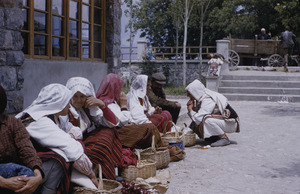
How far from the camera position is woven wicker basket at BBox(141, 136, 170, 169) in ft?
16.7

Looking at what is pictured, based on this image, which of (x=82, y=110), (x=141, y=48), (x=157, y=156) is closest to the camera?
(x=82, y=110)

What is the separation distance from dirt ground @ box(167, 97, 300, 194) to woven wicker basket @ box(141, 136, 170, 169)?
0.54 feet

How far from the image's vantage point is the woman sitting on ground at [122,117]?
5121 mm

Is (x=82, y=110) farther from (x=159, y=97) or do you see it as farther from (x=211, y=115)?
(x=159, y=97)

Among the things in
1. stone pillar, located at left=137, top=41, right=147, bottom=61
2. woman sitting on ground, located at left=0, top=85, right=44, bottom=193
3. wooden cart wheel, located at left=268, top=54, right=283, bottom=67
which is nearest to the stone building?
woman sitting on ground, located at left=0, top=85, right=44, bottom=193

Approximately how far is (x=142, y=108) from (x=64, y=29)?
3.01 metres

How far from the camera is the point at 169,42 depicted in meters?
33.9

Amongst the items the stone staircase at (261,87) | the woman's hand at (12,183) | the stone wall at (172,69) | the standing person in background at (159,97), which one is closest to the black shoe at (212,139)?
the standing person in background at (159,97)

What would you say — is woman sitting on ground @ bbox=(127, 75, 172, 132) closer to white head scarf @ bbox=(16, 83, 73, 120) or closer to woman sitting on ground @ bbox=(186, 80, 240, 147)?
woman sitting on ground @ bbox=(186, 80, 240, 147)

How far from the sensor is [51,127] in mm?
3227

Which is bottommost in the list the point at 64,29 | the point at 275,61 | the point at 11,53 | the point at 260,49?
the point at 11,53

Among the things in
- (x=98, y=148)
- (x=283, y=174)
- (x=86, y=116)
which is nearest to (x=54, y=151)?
(x=98, y=148)

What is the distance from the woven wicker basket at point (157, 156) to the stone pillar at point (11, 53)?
2218 mm

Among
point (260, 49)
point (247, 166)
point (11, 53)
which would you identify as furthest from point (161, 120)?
point (260, 49)
